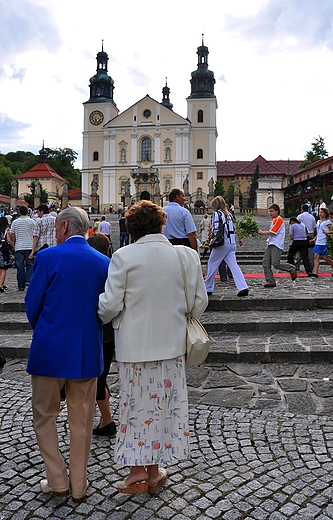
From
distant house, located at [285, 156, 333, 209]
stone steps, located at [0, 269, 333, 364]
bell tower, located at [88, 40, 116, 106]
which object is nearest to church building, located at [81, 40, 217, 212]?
bell tower, located at [88, 40, 116, 106]

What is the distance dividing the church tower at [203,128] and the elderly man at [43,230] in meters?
62.1

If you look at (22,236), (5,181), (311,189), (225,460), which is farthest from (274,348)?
(5,181)

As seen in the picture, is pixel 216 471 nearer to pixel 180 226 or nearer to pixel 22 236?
pixel 180 226

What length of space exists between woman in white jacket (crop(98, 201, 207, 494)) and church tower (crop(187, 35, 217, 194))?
68355 mm

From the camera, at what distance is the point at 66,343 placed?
10.2 feet

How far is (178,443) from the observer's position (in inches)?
131

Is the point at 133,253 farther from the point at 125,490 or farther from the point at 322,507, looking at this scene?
the point at 322,507

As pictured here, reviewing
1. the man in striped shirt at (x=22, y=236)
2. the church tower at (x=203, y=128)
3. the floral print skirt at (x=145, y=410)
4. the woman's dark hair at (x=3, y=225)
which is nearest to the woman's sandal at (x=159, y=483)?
the floral print skirt at (x=145, y=410)

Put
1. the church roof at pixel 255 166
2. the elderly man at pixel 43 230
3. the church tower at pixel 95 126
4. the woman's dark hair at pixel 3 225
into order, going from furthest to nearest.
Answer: the church roof at pixel 255 166 < the church tower at pixel 95 126 < the woman's dark hair at pixel 3 225 < the elderly man at pixel 43 230

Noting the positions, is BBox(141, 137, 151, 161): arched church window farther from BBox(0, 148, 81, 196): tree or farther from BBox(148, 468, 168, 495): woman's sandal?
BBox(148, 468, 168, 495): woman's sandal

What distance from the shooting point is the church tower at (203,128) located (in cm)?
7112

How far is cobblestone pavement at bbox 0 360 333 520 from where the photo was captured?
3104mm

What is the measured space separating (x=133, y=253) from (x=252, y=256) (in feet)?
48.1

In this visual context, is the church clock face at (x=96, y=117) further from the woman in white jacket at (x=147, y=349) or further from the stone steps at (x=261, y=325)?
the woman in white jacket at (x=147, y=349)
